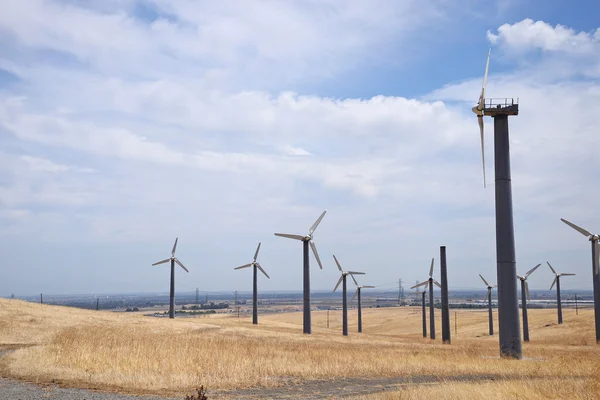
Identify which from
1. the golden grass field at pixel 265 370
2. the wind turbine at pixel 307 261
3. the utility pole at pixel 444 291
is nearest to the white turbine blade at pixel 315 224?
the wind turbine at pixel 307 261

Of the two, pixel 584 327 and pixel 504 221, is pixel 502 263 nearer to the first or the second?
pixel 504 221

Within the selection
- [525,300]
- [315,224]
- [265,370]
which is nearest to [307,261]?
[315,224]

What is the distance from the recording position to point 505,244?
30344mm

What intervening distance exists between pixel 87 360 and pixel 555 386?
58.3 feet

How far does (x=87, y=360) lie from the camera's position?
23438 mm

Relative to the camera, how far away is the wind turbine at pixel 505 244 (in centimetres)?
3036

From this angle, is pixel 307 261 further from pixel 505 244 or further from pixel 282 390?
pixel 282 390

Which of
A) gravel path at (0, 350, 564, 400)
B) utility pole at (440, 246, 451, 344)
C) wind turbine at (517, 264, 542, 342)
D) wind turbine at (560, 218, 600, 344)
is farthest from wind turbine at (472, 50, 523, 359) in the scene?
wind turbine at (517, 264, 542, 342)

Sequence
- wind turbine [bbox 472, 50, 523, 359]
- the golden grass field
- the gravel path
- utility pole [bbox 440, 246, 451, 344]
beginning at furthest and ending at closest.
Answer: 1. utility pole [bbox 440, 246, 451, 344]
2. wind turbine [bbox 472, 50, 523, 359]
3. the golden grass field
4. the gravel path

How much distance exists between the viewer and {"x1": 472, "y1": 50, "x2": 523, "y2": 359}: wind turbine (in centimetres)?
3036

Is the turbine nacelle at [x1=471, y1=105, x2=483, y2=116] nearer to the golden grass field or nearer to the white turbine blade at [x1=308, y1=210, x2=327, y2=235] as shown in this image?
the golden grass field

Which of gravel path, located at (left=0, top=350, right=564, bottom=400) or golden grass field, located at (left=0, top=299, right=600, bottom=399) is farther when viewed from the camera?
golden grass field, located at (left=0, top=299, right=600, bottom=399)

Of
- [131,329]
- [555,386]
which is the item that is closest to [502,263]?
[555,386]

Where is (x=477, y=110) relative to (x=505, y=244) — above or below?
above
